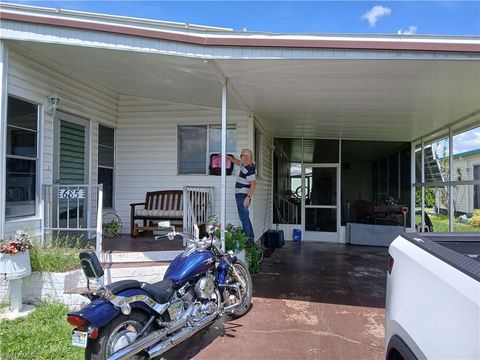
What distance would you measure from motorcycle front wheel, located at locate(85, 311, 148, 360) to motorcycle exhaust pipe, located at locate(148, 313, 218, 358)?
10 cm

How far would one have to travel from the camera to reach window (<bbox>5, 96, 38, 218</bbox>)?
487cm

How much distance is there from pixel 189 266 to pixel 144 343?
838 millimetres

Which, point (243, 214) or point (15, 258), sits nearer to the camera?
point (15, 258)

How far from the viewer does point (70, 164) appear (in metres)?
6.29

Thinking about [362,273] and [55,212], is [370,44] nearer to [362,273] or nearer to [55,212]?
[362,273]

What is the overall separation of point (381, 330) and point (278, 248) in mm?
5238

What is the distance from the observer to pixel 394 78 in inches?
187

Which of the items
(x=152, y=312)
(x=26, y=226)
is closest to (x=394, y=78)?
(x=152, y=312)

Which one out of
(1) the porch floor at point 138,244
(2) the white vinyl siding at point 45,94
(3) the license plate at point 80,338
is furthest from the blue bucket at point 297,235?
(3) the license plate at point 80,338

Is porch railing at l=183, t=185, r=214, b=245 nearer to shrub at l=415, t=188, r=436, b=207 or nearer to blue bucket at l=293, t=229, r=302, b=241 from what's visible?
blue bucket at l=293, t=229, r=302, b=241

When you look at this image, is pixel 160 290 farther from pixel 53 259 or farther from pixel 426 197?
pixel 426 197

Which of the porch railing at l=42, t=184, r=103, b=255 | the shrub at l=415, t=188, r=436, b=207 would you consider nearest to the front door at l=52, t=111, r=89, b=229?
the porch railing at l=42, t=184, r=103, b=255

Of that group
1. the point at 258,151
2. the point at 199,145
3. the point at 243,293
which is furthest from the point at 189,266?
the point at 258,151

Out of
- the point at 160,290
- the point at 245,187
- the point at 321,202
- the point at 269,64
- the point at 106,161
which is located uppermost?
the point at 269,64
